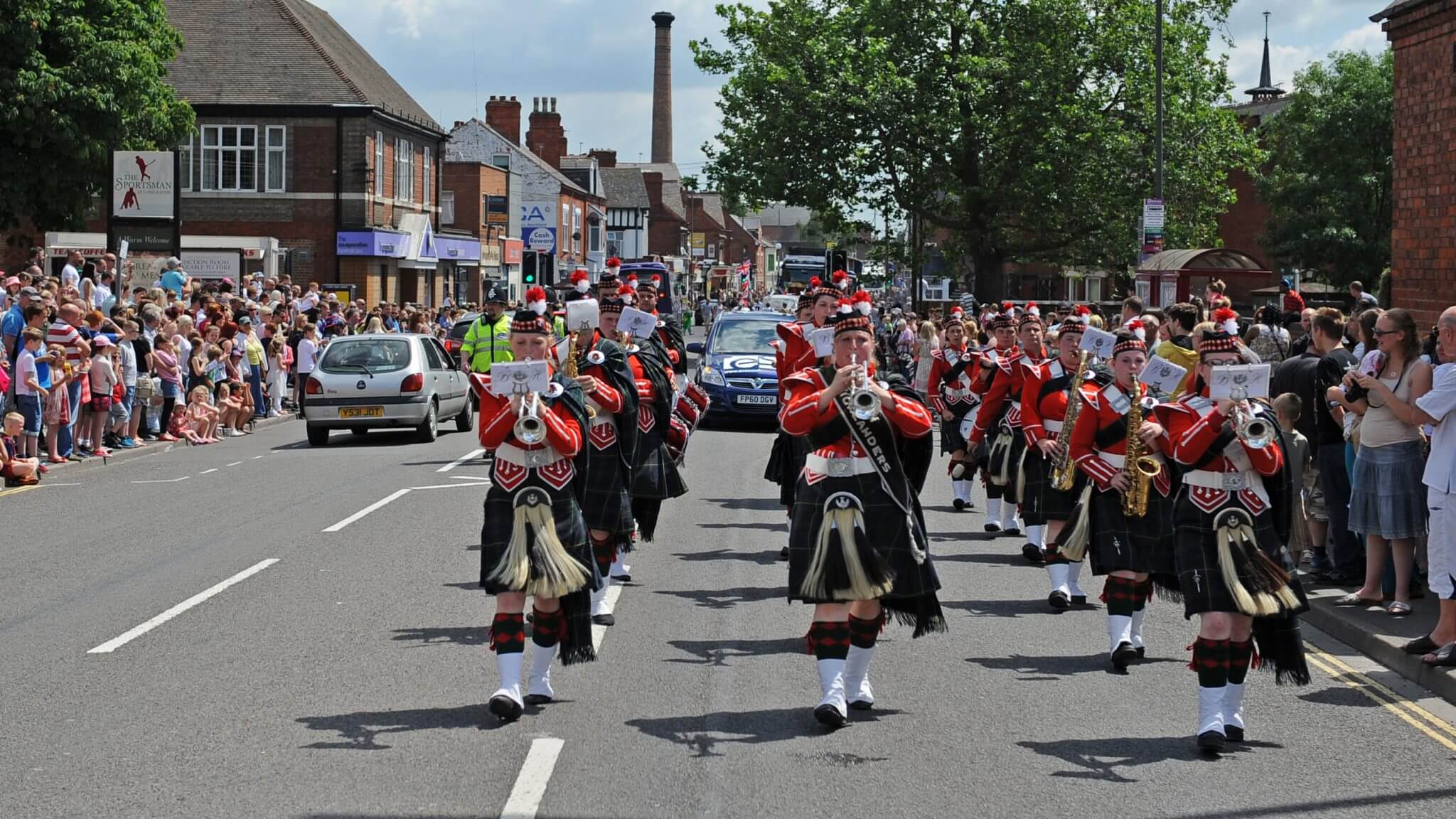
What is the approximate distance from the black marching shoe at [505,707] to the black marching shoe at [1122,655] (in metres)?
3.31

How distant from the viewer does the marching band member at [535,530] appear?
714 cm

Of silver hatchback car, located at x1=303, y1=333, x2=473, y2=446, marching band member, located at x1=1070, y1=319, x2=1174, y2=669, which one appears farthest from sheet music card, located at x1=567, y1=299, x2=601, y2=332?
silver hatchback car, located at x1=303, y1=333, x2=473, y2=446

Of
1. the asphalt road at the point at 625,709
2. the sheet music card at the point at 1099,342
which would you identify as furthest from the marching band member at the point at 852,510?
the sheet music card at the point at 1099,342

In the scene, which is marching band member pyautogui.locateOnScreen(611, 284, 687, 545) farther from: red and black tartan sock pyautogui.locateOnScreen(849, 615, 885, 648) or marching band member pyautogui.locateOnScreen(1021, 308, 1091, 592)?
red and black tartan sock pyautogui.locateOnScreen(849, 615, 885, 648)

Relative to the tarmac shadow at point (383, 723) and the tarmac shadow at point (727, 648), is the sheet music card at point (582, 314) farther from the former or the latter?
the tarmac shadow at point (383, 723)

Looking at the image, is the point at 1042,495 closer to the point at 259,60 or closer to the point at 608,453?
the point at 608,453

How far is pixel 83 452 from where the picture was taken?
20.4 metres

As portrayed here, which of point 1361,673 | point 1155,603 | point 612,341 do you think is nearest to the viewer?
point 1361,673

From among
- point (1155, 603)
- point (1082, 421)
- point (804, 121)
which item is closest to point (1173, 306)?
point (1155, 603)

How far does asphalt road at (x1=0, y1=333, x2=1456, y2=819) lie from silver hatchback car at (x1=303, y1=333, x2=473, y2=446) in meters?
9.66

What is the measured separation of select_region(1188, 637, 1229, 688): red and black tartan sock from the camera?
6.93 meters

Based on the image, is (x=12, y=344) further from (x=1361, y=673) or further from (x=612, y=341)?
(x=1361, y=673)

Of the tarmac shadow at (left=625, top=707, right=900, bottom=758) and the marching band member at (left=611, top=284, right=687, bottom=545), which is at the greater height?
the marching band member at (left=611, top=284, right=687, bottom=545)

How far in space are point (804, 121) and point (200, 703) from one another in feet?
120
